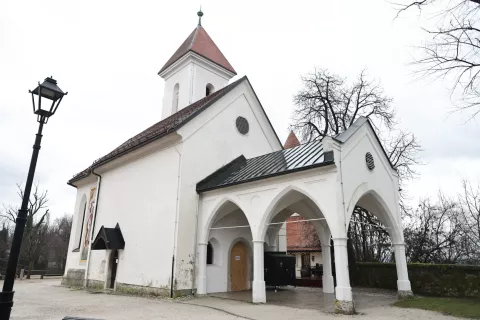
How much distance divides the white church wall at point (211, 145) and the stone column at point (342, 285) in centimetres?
638

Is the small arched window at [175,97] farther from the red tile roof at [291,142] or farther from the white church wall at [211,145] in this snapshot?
the red tile roof at [291,142]

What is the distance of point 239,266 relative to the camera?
1645 centimetres

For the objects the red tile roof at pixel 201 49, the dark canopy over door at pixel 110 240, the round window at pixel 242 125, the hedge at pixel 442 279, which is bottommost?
the hedge at pixel 442 279

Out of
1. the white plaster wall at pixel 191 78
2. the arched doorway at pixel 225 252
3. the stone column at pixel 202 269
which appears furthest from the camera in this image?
the white plaster wall at pixel 191 78

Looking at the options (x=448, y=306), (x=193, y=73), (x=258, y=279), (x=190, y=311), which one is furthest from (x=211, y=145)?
(x=448, y=306)

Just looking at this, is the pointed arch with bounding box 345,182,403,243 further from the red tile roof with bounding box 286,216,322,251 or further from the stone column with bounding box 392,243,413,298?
the red tile roof with bounding box 286,216,322,251

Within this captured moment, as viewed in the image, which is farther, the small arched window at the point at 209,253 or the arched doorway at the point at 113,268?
the arched doorway at the point at 113,268

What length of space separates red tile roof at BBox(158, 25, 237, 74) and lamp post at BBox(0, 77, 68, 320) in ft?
61.2

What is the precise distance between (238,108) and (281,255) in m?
7.94

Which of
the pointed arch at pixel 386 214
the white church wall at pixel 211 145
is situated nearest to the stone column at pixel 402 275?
the pointed arch at pixel 386 214

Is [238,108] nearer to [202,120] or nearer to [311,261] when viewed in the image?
[202,120]

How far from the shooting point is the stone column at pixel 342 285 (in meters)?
9.78

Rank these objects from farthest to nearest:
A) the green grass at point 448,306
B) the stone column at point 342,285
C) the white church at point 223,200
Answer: the white church at point 223,200, the stone column at point 342,285, the green grass at point 448,306

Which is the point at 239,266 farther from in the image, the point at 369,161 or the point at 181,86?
the point at 181,86
